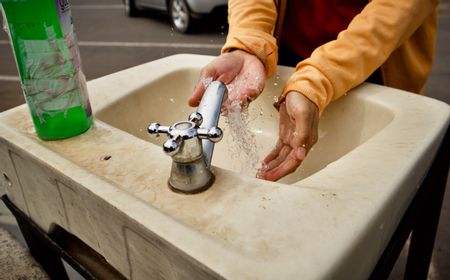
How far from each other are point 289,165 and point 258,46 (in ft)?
1.11

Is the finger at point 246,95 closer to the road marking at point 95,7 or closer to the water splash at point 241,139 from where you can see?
the water splash at point 241,139

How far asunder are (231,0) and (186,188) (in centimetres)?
75

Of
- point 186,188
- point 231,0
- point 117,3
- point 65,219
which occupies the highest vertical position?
point 231,0

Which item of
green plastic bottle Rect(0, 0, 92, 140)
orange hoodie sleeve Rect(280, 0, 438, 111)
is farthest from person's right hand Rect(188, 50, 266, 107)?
green plastic bottle Rect(0, 0, 92, 140)

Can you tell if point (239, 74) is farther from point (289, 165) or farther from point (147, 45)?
point (147, 45)

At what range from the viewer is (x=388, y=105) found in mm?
754

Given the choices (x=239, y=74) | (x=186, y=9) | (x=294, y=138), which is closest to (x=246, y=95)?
(x=239, y=74)

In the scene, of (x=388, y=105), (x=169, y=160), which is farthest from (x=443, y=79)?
(x=169, y=160)

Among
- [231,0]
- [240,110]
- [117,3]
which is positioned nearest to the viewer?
[240,110]

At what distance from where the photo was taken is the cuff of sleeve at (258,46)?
90cm

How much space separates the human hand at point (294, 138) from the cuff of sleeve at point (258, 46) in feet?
0.55

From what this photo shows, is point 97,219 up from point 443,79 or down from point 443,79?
up

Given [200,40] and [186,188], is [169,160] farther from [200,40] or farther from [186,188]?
[200,40]

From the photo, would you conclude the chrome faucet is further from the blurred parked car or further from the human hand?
the blurred parked car
